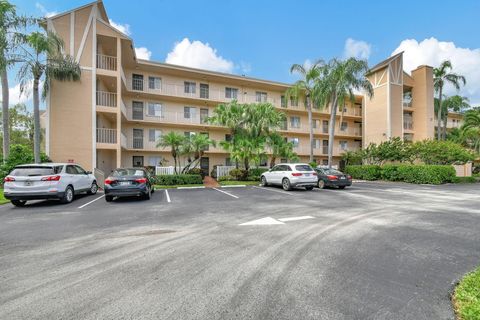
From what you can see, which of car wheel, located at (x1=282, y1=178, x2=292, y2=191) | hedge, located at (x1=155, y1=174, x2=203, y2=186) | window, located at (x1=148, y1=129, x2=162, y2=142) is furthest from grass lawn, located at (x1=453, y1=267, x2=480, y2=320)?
window, located at (x1=148, y1=129, x2=162, y2=142)

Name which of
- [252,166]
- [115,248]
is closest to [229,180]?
[252,166]

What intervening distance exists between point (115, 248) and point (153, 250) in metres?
0.81

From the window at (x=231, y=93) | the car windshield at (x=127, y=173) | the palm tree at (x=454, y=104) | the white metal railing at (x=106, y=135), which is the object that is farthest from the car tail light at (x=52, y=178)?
the palm tree at (x=454, y=104)

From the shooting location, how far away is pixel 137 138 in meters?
23.8

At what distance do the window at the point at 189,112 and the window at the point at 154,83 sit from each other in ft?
10.8

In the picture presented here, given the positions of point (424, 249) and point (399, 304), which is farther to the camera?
point (424, 249)

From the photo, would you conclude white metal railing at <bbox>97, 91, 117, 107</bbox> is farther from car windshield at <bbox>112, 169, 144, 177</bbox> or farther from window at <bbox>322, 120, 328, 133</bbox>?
window at <bbox>322, 120, 328, 133</bbox>

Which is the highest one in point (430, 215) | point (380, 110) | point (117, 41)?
point (117, 41)

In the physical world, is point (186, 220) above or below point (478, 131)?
below

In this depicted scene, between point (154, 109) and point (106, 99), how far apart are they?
5.97 m

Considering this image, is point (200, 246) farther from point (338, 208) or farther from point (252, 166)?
point (252, 166)

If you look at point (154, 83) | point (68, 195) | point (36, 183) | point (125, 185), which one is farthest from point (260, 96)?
point (36, 183)

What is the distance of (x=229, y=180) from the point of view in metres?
21.7

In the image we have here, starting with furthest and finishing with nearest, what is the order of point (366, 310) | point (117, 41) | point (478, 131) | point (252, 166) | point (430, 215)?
point (478, 131) < point (252, 166) < point (117, 41) < point (430, 215) < point (366, 310)
